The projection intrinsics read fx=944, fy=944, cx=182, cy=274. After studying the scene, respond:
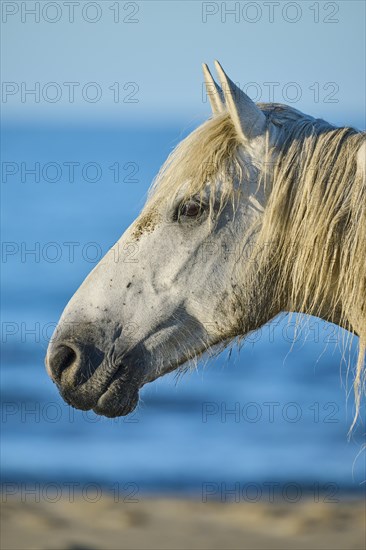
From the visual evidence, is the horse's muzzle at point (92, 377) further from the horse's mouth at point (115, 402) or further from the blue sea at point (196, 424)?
the blue sea at point (196, 424)

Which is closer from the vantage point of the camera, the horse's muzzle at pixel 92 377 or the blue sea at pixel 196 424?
the horse's muzzle at pixel 92 377

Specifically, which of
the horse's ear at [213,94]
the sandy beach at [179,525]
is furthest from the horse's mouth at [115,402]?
the sandy beach at [179,525]

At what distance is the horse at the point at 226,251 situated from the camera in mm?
3910

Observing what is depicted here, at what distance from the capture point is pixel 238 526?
675cm

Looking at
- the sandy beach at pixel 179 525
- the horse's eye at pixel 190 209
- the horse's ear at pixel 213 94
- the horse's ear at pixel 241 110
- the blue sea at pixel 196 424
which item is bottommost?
the sandy beach at pixel 179 525

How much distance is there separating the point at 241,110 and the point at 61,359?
130 centimetres

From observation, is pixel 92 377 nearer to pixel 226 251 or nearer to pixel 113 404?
pixel 113 404

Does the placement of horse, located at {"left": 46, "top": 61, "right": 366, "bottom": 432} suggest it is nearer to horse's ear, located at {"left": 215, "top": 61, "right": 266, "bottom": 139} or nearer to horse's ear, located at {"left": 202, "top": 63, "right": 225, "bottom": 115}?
horse's ear, located at {"left": 215, "top": 61, "right": 266, "bottom": 139}

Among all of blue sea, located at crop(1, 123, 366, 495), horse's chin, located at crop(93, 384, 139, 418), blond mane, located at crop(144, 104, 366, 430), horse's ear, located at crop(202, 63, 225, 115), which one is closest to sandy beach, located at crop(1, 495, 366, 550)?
blue sea, located at crop(1, 123, 366, 495)

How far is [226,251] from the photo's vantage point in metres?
3.99

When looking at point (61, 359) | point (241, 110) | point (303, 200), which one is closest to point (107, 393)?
point (61, 359)

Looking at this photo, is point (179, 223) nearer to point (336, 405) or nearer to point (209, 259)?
point (209, 259)

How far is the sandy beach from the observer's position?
6.34m

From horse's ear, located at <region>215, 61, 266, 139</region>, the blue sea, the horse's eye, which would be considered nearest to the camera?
horse's ear, located at <region>215, 61, 266, 139</region>
